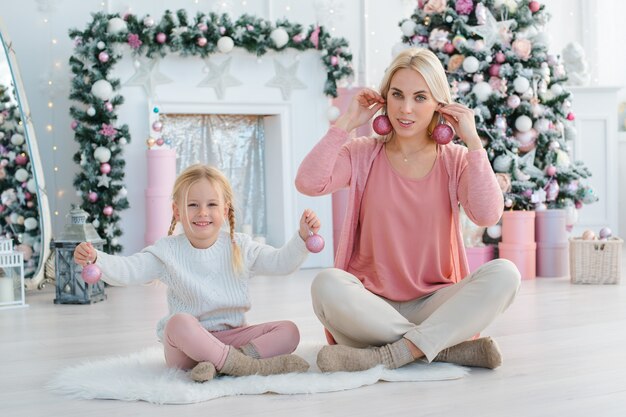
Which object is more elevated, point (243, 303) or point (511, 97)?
point (511, 97)

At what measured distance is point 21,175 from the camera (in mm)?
4570

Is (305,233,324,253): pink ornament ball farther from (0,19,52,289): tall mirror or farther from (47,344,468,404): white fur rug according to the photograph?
(0,19,52,289): tall mirror

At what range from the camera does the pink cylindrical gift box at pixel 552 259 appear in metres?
4.89

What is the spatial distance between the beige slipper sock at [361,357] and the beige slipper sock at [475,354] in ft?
0.48

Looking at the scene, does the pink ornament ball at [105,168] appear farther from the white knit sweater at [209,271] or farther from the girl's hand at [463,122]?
the girl's hand at [463,122]

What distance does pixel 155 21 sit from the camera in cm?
548

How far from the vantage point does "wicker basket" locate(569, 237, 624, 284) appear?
450cm

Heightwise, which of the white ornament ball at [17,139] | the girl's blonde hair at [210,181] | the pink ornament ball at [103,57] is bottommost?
the girl's blonde hair at [210,181]

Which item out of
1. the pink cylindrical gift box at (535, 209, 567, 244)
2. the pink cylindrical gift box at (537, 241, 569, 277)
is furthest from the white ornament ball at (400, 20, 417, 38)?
the pink cylindrical gift box at (537, 241, 569, 277)

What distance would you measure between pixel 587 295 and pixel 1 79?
3296mm

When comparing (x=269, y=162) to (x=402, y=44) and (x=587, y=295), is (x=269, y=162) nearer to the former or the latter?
(x=402, y=44)

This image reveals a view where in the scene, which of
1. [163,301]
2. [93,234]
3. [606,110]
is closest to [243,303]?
[163,301]

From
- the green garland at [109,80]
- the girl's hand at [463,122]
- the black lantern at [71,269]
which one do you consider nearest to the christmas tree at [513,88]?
the green garland at [109,80]

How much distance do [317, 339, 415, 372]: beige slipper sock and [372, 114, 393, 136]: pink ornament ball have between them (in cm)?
67
